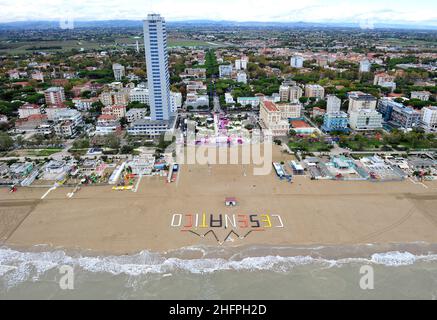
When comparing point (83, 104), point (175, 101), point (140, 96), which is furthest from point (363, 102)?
point (83, 104)

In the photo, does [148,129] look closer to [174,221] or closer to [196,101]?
[196,101]

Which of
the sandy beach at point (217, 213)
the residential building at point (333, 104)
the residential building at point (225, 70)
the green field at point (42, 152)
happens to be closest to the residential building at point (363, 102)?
the residential building at point (333, 104)

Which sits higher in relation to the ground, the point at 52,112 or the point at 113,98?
the point at 113,98

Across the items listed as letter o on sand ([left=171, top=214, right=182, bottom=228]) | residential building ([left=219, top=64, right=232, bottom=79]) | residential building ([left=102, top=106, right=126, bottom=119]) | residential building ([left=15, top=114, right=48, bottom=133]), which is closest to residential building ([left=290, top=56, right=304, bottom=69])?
residential building ([left=219, top=64, right=232, bottom=79])

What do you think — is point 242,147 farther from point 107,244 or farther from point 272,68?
point 272,68

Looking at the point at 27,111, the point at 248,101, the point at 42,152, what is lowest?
the point at 42,152

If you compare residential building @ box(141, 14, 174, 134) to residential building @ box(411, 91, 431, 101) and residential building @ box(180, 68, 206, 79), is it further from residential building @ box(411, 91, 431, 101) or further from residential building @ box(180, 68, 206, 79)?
residential building @ box(411, 91, 431, 101)

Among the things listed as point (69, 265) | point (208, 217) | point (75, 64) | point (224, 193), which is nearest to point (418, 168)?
point (224, 193)
